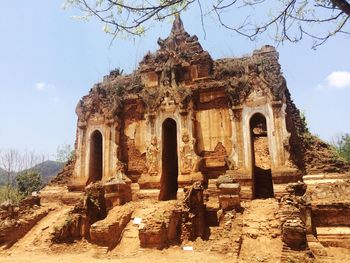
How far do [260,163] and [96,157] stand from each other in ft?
28.8

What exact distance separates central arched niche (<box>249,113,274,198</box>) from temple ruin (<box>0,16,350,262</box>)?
81 millimetres

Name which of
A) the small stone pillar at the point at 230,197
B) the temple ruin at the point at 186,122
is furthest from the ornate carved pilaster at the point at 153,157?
the small stone pillar at the point at 230,197

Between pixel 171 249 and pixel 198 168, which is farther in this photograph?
pixel 198 168

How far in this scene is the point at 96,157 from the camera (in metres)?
17.8

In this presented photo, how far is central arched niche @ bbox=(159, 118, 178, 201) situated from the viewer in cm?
1559

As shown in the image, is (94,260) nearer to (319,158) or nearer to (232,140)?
(232,140)

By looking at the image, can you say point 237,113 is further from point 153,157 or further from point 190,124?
point 153,157

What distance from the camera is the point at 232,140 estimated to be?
14523 mm

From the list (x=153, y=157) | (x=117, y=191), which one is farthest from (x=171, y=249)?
(x=153, y=157)

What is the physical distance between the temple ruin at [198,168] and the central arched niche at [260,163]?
8 centimetres

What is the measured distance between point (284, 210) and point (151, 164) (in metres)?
6.86

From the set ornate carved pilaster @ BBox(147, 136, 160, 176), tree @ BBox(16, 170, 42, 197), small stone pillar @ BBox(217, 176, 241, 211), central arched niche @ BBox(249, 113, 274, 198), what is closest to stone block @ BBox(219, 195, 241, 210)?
small stone pillar @ BBox(217, 176, 241, 211)

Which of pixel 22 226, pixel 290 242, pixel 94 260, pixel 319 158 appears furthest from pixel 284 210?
pixel 22 226

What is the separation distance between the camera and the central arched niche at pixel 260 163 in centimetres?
1507
